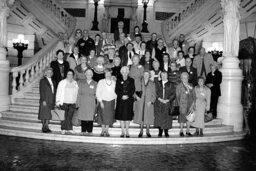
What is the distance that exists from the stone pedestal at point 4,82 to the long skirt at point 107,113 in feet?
12.1

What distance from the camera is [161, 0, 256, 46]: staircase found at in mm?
14117

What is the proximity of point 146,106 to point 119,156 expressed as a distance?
6.39 feet

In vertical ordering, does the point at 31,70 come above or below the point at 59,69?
above

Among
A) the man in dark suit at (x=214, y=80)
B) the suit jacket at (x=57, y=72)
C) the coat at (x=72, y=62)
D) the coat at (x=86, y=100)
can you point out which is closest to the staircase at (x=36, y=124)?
the coat at (x=86, y=100)

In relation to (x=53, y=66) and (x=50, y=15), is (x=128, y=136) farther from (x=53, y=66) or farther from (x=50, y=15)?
(x=50, y=15)

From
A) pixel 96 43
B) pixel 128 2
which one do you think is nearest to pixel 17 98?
pixel 96 43

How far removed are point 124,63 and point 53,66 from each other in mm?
2209

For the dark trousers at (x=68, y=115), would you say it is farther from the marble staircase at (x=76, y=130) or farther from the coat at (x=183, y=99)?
the coat at (x=183, y=99)

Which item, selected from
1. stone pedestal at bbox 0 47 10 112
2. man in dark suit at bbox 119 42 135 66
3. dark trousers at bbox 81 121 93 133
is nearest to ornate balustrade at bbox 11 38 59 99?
stone pedestal at bbox 0 47 10 112

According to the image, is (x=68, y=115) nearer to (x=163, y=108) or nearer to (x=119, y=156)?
(x=119, y=156)

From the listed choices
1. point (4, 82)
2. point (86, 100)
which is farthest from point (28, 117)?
point (86, 100)

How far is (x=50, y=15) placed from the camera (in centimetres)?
1455

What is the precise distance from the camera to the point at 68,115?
25.7 feet

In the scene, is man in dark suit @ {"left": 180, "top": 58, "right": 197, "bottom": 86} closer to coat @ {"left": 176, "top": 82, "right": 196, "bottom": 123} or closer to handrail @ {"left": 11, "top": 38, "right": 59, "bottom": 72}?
coat @ {"left": 176, "top": 82, "right": 196, "bottom": 123}
